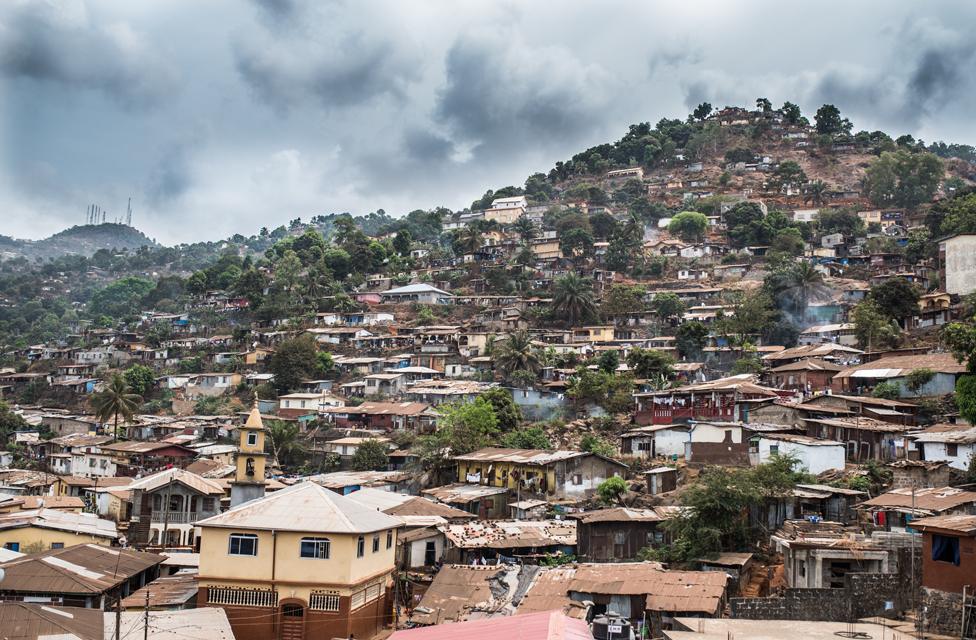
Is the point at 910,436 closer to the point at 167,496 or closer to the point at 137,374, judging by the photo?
the point at 167,496

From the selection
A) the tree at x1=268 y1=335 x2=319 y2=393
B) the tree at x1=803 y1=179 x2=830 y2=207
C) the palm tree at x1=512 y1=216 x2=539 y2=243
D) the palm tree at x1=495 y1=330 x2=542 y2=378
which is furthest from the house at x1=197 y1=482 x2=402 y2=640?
the tree at x1=803 y1=179 x2=830 y2=207

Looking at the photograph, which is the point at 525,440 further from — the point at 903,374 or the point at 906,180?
the point at 906,180

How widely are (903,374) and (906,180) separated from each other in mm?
59138

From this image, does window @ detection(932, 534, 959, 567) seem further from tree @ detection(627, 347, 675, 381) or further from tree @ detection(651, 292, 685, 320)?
tree @ detection(651, 292, 685, 320)

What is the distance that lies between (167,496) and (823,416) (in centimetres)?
2909

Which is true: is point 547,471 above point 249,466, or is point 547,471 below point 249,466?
below

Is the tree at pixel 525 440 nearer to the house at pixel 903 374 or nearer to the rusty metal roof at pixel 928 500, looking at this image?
the house at pixel 903 374

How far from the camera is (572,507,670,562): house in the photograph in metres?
30.8

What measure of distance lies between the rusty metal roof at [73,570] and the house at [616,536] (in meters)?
14.4

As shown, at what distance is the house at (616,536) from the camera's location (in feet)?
101

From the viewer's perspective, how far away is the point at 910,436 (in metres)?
36.5

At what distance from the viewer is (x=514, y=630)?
55.3 ft

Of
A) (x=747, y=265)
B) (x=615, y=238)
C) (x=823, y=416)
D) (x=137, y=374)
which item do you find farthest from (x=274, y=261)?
(x=823, y=416)

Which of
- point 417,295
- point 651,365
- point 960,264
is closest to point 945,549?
point 651,365
